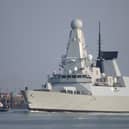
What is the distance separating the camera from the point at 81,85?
132m

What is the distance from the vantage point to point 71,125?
102 m

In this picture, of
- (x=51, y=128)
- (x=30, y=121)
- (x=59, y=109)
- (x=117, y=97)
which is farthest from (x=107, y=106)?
(x=51, y=128)

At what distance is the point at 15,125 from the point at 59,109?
2749 centimetres

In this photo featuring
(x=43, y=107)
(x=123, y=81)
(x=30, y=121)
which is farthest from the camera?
(x=123, y=81)

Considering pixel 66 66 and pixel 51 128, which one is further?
pixel 66 66

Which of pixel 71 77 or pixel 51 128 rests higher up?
pixel 71 77

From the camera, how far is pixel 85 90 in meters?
133

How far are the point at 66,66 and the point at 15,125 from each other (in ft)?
109

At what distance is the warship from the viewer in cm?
13025

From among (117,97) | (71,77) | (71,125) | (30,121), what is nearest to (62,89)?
(71,77)

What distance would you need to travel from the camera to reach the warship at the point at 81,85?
5128 inches

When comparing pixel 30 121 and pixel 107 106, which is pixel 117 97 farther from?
pixel 30 121

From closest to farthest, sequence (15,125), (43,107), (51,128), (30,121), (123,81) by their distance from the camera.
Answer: (51,128) → (15,125) → (30,121) → (43,107) → (123,81)

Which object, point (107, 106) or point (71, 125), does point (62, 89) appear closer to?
point (107, 106)
